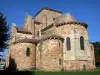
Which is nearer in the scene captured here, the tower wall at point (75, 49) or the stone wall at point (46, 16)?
the tower wall at point (75, 49)

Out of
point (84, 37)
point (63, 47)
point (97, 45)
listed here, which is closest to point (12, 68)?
point (63, 47)

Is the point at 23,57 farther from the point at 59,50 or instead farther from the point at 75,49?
the point at 75,49

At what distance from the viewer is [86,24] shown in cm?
3316

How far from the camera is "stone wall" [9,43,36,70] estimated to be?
106 ft

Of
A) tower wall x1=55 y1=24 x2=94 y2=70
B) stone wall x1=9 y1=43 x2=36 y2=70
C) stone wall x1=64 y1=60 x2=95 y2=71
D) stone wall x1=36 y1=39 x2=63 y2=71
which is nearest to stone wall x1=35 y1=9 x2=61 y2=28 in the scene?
tower wall x1=55 y1=24 x2=94 y2=70

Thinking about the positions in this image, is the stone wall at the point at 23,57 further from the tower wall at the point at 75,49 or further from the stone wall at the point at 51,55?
the tower wall at the point at 75,49

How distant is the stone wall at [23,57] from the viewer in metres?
32.2

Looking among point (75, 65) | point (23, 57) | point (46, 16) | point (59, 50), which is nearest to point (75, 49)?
point (75, 65)

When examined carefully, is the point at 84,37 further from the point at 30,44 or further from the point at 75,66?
the point at 30,44

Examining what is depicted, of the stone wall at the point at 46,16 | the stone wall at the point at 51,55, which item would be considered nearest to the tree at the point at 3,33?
the stone wall at the point at 51,55

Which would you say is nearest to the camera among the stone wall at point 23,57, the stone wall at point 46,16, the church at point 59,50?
the church at point 59,50

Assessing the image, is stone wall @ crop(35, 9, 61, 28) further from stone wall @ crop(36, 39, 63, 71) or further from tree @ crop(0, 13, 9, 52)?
tree @ crop(0, 13, 9, 52)

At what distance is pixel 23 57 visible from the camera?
3241cm

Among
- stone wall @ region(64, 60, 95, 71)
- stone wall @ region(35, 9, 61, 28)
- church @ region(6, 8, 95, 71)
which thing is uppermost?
stone wall @ region(35, 9, 61, 28)
